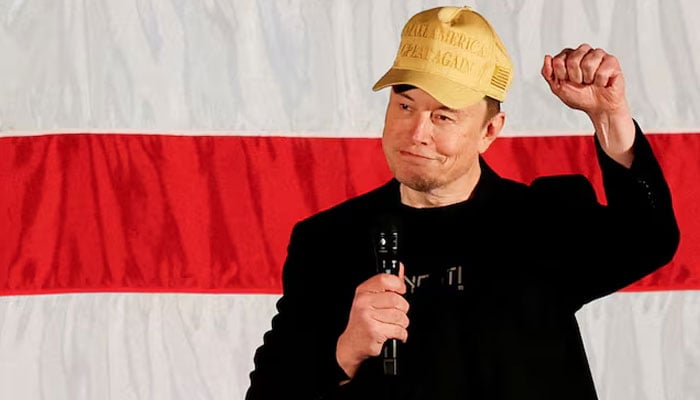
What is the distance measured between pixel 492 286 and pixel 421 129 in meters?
0.20

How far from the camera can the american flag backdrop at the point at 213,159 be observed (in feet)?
6.61

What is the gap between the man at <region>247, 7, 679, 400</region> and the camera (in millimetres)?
1360

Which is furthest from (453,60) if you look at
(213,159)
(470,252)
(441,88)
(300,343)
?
(213,159)

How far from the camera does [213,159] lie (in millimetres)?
2047

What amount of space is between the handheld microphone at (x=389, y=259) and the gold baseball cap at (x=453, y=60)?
197 millimetres

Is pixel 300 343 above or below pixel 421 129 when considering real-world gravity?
below

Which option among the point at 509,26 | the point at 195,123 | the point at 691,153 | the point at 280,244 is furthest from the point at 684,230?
the point at 195,123

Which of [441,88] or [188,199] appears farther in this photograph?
[188,199]

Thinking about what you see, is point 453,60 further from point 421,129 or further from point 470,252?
point 470,252

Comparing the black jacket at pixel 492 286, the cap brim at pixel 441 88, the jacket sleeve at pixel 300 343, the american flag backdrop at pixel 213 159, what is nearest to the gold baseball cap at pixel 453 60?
the cap brim at pixel 441 88

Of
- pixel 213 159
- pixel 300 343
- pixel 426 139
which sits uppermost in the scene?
pixel 213 159

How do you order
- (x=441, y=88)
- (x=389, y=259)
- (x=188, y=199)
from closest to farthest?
(x=389, y=259), (x=441, y=88), (x=188, y=199)

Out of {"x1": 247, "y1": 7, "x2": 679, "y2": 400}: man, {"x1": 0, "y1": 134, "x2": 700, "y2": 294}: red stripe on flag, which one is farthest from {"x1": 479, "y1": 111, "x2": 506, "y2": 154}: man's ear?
{"x1": 0, "y1": 134, "x2": 700, "y2": 294}: red stripe on flag

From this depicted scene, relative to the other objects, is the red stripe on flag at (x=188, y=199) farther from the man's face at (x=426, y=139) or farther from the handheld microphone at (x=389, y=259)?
the handheld microphone at (x=389, y=259)
